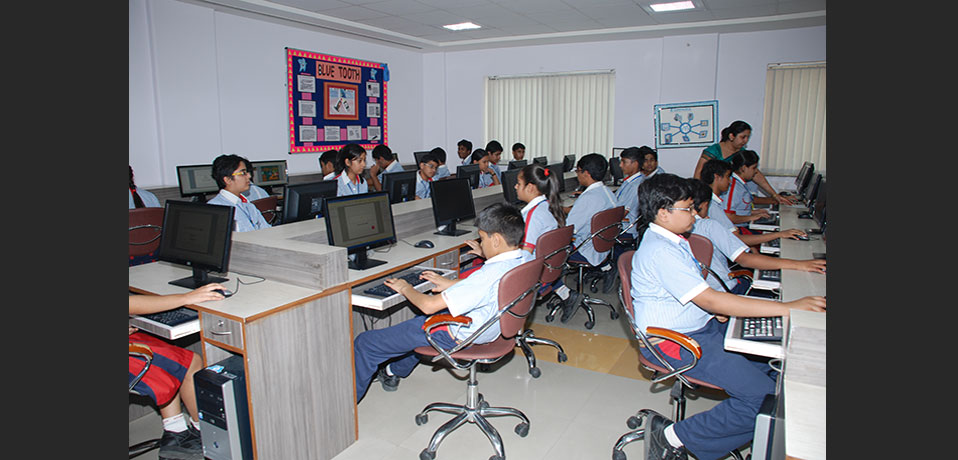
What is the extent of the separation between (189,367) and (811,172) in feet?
16.8

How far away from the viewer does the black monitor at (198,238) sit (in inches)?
90.6

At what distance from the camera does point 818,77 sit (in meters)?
6.64

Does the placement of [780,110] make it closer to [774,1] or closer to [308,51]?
[774,1]

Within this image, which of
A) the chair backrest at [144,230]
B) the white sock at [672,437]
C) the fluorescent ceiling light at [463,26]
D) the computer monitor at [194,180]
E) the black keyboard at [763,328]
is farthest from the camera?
the fluorescent ceiling light at [463,26]

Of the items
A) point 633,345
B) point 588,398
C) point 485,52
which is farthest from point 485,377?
point 485,52

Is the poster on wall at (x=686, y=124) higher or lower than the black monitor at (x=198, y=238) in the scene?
higher

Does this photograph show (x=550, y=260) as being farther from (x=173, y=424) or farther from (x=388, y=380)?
(x=173, y=424)

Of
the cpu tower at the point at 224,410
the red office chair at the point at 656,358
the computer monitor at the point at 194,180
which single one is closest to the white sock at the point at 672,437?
the red office chair at the point at 656,358

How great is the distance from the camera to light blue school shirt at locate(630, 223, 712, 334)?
6.57ft

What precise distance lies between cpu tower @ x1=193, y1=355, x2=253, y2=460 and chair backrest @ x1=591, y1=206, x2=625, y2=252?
2.43 metres

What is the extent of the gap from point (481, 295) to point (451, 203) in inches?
57.4

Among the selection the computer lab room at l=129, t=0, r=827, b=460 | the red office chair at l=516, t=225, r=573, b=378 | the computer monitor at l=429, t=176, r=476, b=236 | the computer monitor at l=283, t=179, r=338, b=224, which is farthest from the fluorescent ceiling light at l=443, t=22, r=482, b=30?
the red office chair at l=516, t=225, r=573, b=378

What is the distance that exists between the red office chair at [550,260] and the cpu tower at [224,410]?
142cm

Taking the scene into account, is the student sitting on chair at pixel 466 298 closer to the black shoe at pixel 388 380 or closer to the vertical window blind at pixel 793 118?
the black shoe at pixel 388 380
